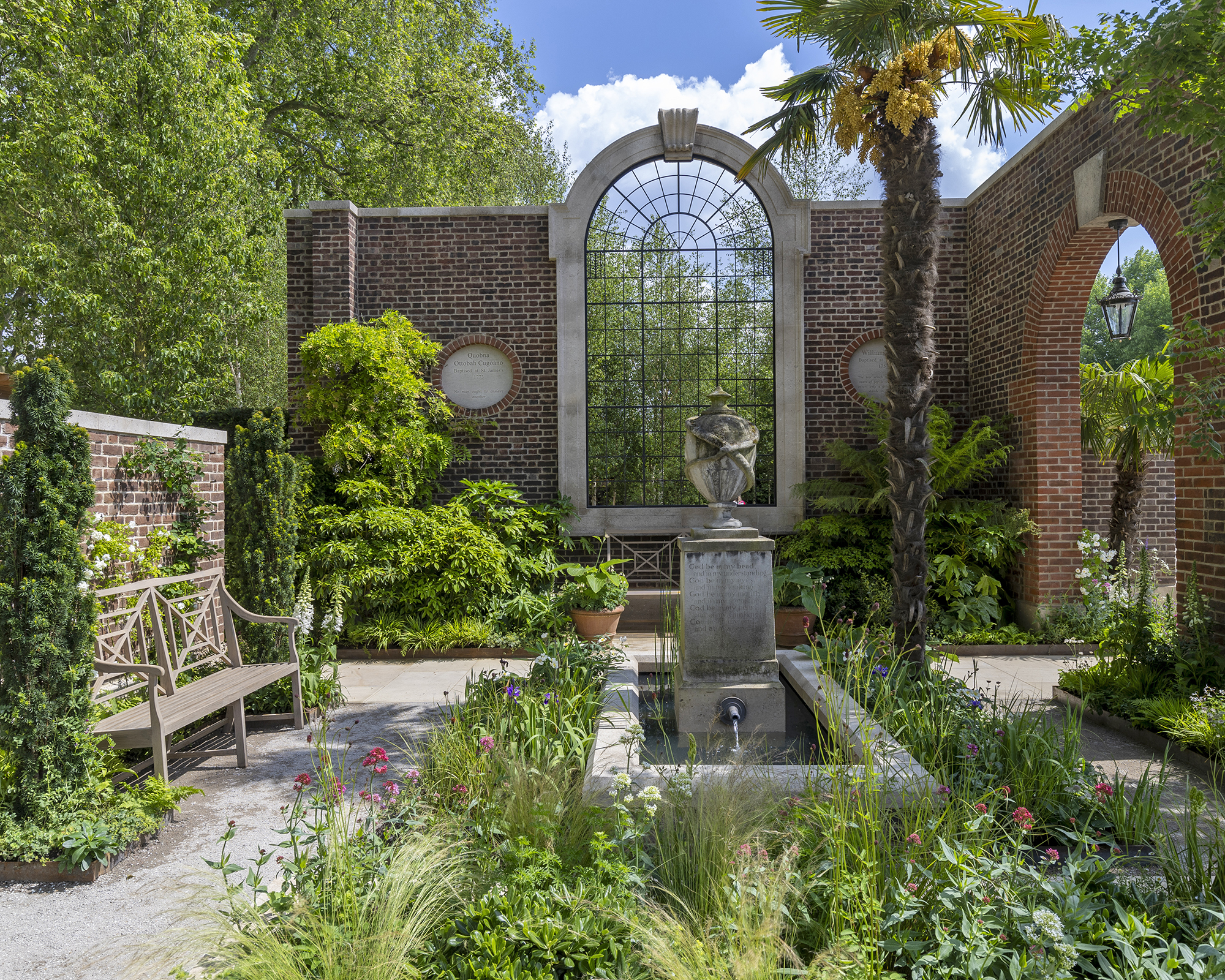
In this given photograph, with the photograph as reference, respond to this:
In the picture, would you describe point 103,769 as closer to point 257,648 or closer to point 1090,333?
point 257,648

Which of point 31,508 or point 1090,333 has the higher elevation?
point 1090,333

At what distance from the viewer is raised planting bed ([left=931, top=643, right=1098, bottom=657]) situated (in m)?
7.79

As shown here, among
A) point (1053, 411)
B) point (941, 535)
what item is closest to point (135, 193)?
point (941, 535)

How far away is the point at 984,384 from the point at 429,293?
23.1 feet

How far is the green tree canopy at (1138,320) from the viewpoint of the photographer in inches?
1089

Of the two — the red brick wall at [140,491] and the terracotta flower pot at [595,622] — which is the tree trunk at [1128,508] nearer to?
the terracotta flower pot at [595,622]

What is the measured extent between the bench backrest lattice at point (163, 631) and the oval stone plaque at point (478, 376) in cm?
468

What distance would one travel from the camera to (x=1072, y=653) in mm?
7754

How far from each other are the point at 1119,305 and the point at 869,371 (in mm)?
2914

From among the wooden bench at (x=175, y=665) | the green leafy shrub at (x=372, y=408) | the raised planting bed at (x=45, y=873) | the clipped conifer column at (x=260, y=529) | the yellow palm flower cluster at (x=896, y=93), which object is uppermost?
the yellow palm flower cluster at (x=896, y=93)

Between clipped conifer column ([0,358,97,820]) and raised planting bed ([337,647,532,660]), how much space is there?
15.1ft

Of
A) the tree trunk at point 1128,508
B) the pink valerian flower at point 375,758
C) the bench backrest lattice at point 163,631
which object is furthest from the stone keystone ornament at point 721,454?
the tree trunk at point 1128,508

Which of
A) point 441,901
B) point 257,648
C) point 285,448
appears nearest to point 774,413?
point 285,448

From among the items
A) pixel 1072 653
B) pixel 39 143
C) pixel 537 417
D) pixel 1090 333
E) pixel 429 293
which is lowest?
pixel 1072 653
